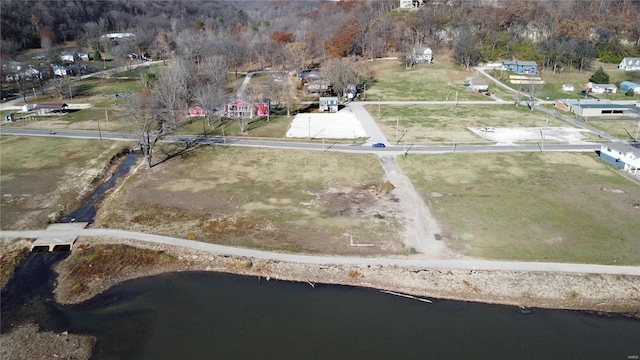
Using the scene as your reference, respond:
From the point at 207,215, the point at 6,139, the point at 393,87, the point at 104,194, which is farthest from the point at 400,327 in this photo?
the point at 393,87

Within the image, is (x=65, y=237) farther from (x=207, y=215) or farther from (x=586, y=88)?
(x=586, y=88)

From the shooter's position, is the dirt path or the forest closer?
the dirt path

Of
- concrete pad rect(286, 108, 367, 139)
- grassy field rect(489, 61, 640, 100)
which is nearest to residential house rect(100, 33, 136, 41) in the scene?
concrete pad rect(286, 108, 367, 139)

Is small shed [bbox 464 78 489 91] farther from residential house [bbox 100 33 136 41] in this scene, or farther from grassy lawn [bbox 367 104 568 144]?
residential house [bbox 100 33 136 41]

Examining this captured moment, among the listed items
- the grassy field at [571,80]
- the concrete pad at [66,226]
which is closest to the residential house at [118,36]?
the grassy field at [571,80]

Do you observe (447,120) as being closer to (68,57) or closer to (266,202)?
(266,202)

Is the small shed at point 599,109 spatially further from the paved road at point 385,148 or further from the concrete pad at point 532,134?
the paved road at point 385,148
